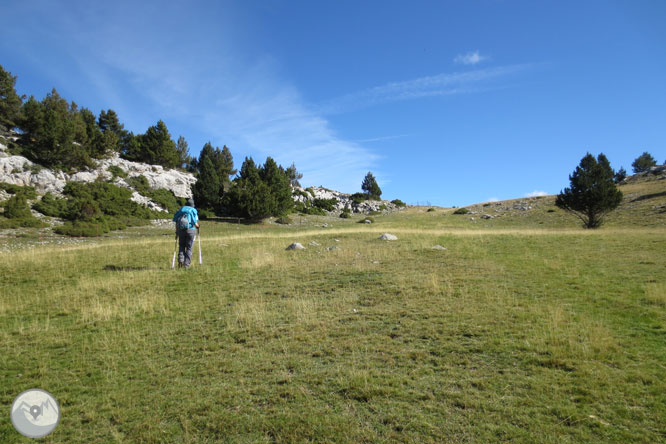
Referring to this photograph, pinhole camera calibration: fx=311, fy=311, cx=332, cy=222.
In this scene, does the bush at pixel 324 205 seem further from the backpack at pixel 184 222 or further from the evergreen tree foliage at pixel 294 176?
the backpack at pixel 184 222

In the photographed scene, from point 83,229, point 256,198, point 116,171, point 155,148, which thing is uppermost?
point 155,148

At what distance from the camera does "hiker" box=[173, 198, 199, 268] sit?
41.9ft

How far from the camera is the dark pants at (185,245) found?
42.6ft

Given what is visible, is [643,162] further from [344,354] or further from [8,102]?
[8,102]

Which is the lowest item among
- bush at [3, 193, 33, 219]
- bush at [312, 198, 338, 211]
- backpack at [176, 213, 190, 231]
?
backpack at [176, 213, 190, 231]

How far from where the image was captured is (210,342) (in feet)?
20.4

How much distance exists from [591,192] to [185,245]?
117 feet

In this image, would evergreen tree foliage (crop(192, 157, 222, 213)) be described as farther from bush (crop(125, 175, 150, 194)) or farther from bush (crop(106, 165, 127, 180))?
bush (crop(106, 165, 127, 180))

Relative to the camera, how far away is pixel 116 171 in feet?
186

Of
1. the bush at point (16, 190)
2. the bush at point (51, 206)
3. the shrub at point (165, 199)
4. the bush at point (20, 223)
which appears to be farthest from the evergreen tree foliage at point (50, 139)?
the bush at point (20, 223)

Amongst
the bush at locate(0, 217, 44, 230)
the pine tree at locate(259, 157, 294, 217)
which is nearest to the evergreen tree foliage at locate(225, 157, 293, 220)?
the pine tree at locate(259, 157, 294, 217)

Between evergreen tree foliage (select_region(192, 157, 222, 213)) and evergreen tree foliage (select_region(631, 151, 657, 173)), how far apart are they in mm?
110119

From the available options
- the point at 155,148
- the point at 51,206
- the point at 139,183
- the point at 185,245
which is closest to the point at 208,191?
the point at 139,183

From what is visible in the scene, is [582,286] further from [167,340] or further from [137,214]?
[137,214]
